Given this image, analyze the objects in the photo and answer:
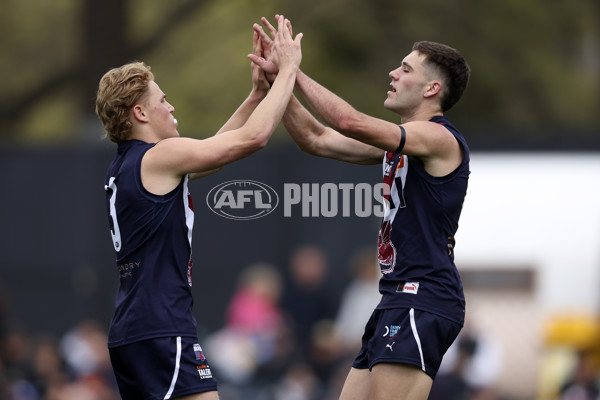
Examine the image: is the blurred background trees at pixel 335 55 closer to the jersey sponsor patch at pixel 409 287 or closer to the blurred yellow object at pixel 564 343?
the blurred yellow object at pixel 564 343

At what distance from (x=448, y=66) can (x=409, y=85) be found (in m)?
0.28

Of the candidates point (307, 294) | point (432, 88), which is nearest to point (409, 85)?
point (432, 88)

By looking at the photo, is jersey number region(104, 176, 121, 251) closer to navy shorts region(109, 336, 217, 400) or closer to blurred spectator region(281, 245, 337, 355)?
navy shorts region(109, 336, 217, 400)

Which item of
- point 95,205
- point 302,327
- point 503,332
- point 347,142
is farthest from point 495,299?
point 347,142

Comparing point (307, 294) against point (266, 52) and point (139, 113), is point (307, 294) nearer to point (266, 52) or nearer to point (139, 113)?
point (266, 52)

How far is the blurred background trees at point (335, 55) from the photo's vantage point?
20.9 m

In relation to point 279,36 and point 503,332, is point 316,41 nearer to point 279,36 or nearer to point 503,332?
point 503,332

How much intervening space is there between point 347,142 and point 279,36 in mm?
1010

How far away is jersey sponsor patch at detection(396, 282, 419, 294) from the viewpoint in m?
6.46

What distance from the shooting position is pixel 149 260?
6133mm

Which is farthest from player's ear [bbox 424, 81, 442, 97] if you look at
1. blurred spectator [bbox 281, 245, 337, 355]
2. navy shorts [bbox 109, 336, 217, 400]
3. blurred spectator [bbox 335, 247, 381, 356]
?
blurred spectator [bbox 281, 245, 337, 355]

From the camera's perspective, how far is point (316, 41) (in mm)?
22625

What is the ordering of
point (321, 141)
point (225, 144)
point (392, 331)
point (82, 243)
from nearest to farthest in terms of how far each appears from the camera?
point (225, 144) → point (392, 331) → point (321, 141) → point (82, 243)

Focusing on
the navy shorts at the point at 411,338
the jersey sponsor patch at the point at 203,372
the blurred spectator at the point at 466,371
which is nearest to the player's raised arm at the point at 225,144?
the jersey sponsor patch at the point at 203,372
